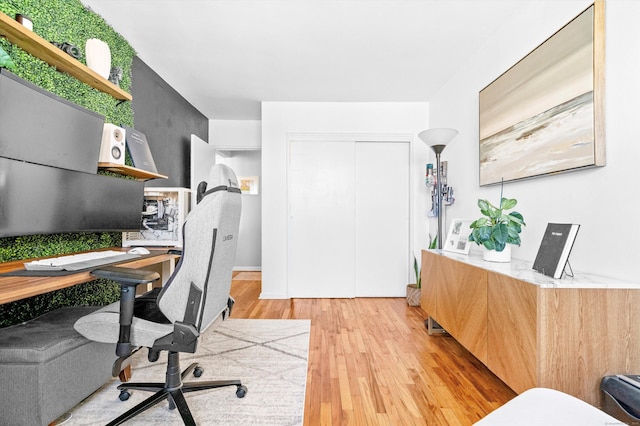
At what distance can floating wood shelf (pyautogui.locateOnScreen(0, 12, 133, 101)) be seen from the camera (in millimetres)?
1520

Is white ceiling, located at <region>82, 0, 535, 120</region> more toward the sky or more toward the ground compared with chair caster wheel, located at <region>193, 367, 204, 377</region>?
more toward the sky

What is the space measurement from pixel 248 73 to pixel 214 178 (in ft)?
7.48

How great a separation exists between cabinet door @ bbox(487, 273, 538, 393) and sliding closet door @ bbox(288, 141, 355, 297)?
7.62 ft

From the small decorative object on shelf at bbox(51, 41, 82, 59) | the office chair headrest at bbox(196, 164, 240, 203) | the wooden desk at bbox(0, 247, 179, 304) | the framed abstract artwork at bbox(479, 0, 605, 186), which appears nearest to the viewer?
the wooden desk at bbox(0, 247, 179, 304)

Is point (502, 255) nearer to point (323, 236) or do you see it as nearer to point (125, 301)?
point (125, 301)

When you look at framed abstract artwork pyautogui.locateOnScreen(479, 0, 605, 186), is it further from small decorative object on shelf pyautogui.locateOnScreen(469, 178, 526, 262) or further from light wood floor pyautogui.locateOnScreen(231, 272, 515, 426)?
light wood floor pyautogui.locateOnScreen(231, 272, 515, 426)

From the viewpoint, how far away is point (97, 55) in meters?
2.12

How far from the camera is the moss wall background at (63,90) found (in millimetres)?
1723

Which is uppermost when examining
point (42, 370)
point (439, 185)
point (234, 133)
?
point (234, 133)

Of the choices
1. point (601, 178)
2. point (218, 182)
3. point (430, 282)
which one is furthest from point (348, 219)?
point (218, 182)

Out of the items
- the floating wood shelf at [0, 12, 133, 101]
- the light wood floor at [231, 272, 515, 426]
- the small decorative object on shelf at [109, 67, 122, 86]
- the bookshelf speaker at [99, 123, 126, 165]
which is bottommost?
the light wood floor at [231, 272, 515, 426]

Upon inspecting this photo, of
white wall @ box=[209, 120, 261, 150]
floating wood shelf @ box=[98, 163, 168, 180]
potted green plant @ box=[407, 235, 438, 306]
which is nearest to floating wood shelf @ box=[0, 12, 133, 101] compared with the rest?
floating wood shelf @ box=[98, 163, 168, 180]

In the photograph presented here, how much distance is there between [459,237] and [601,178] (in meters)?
1.23

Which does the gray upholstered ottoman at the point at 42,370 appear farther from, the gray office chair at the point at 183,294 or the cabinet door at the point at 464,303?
the cabinet door at the point at 464,303
